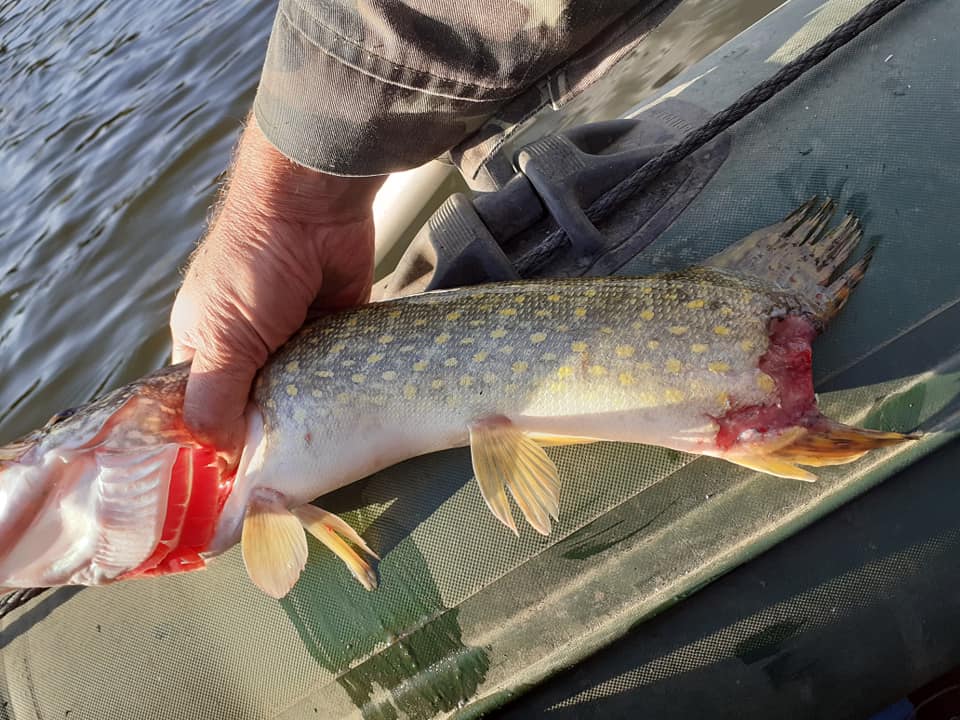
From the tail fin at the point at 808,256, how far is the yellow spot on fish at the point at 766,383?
0.22 meters

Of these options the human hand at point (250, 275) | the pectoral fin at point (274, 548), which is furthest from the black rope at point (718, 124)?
the pectoral fin at point (274, 548)

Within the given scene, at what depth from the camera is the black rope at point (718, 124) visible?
205 centimetres

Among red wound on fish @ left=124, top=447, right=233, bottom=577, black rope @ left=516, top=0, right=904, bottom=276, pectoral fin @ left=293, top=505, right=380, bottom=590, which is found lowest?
pectoral fin @ left=293, top=505, right=380, bottom=590

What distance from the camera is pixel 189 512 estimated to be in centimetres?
203

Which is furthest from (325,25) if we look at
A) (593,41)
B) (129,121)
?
(129,121)

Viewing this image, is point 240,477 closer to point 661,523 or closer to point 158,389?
point 158,389

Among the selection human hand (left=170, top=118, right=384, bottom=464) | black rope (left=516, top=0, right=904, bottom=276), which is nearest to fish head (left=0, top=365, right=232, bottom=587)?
human hand (left=170, top=118, right=384, bottom=464)

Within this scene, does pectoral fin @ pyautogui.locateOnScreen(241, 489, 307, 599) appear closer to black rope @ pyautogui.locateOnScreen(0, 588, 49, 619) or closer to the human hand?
the human hand

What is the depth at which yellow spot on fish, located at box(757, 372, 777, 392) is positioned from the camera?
64.2 inches

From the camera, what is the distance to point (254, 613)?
1.95 m

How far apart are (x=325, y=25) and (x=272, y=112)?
0.31 m

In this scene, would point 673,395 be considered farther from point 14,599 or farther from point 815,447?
point 14,599

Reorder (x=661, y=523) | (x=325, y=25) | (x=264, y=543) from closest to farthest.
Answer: (x=661, y=523) < (x=325, y=25) < (x=264, y=543)

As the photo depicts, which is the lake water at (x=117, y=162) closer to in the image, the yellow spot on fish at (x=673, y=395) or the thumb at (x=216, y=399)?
the thumb at (x=216, y=399)
